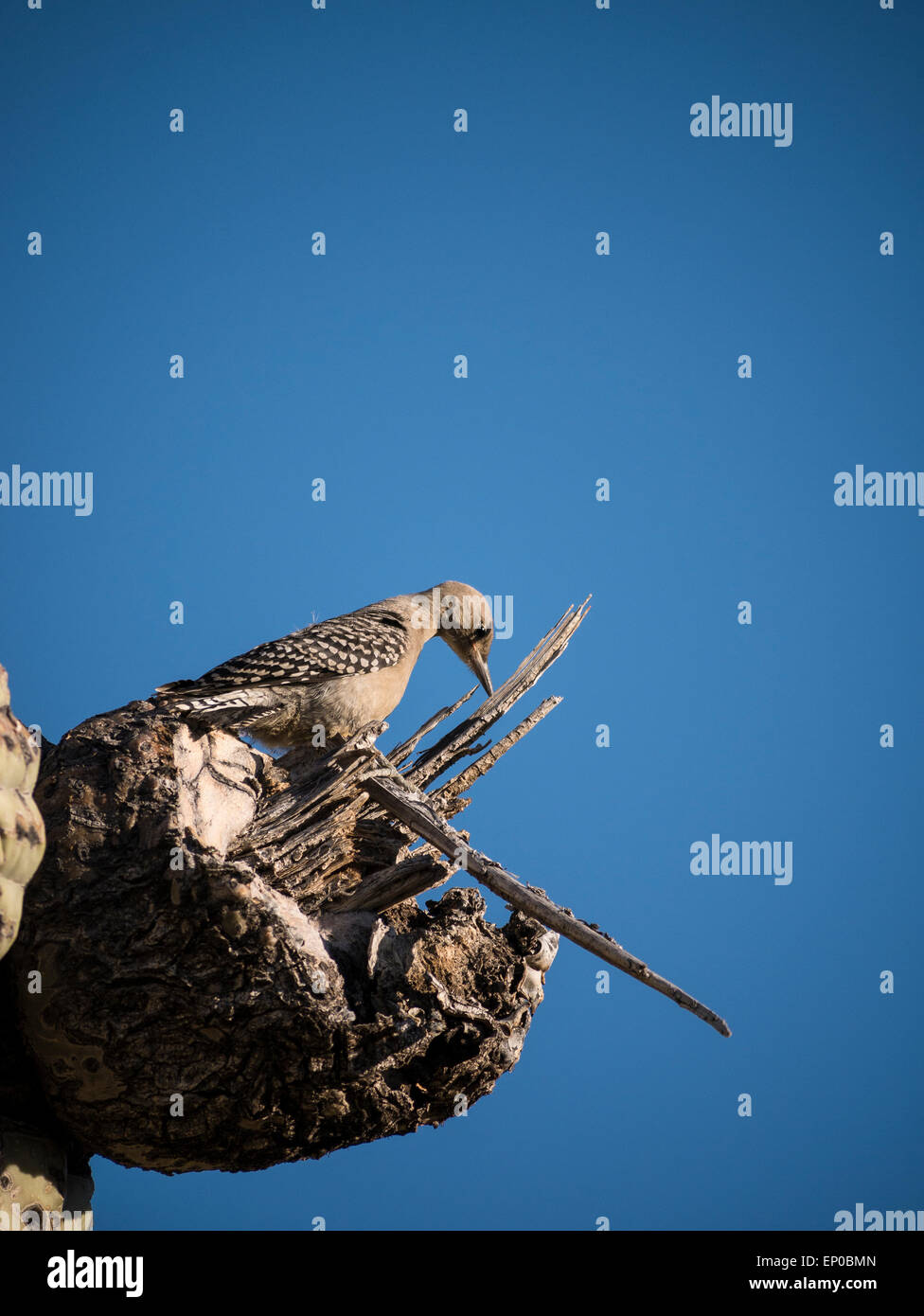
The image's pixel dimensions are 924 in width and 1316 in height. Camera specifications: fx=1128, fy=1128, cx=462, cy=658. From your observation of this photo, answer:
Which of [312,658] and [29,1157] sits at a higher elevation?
[312,658]

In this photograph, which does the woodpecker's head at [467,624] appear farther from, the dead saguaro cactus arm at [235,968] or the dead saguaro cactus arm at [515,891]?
the dead saguaro cactus arm at [235,968]

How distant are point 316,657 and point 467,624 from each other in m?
1.56

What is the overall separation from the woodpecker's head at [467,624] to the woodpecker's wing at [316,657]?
45cm

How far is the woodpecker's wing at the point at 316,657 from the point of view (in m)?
6.36

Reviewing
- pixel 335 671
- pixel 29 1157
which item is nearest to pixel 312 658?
pixel 335 671

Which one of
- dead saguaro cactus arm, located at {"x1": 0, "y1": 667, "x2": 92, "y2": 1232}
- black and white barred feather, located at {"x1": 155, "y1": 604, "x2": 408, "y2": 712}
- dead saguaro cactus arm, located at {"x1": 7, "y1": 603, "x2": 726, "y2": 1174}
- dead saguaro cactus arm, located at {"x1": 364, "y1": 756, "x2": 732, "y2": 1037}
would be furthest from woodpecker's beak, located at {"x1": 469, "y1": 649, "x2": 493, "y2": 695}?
dead saguaro cactus arm, located at {"x1": 0, "y1": 667, "x2": 92, "y2": 1232}

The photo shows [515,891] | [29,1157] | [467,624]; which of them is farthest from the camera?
[467,624]

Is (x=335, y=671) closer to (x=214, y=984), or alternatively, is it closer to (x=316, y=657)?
(x=316, y=657)

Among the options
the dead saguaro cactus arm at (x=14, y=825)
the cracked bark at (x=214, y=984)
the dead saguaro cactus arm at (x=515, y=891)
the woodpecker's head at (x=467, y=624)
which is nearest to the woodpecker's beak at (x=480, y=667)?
the woodpecker's head at (x=467, y=624)

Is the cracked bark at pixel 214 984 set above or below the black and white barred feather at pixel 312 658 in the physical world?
below

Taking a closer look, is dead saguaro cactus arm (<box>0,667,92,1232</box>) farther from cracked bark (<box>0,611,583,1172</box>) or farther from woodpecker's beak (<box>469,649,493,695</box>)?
woodpecker's beak (<box>469,649,493,695</box>)

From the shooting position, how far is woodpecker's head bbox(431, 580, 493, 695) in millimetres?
8281

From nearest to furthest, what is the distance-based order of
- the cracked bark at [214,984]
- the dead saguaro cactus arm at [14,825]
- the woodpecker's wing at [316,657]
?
1. the dead saguaro cactus arm at [14,825]
2. the cracked bark at [214,984]
3. the woodpecker's wing at [316,657]

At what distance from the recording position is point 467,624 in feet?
27.1
